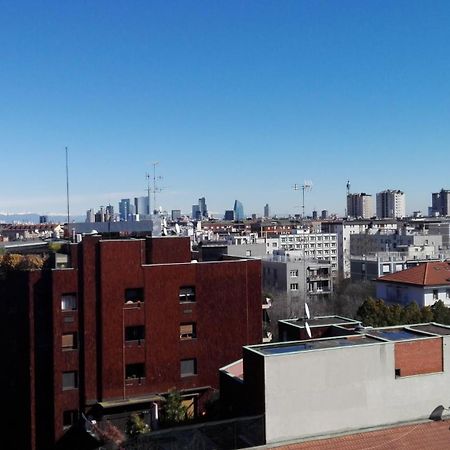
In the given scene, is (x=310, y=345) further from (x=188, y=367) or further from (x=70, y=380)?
(x=70, y=380)

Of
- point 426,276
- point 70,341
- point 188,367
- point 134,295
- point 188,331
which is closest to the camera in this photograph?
point 70,341

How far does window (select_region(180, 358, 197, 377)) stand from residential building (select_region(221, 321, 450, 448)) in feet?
28.5

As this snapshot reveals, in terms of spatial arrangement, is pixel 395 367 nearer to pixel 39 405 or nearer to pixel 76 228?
pixel 39 405

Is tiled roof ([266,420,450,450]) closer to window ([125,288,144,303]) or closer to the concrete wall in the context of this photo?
the concrete wall

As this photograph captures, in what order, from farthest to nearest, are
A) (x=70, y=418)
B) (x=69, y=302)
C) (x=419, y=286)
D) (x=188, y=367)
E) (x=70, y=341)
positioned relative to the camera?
(x=419, y=286)
(x=188, y=367)
(x=69, y=302)
(x=70, y=341)
(x=70, y=418)

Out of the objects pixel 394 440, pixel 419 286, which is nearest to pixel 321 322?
pixel 394 440

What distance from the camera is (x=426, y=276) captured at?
44.9 m

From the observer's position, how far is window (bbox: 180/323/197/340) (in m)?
25.0

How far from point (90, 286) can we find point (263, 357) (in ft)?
38.7

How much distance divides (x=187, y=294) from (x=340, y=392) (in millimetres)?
11410

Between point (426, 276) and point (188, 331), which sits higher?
point (426, 276)

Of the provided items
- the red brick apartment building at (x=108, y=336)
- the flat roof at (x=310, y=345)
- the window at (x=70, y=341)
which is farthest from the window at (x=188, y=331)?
the flat roof at (x=310, y=345)

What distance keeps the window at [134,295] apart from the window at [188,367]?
2.97 meters

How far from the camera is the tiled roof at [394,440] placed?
14359 mm
